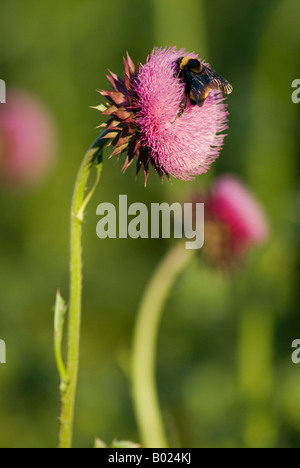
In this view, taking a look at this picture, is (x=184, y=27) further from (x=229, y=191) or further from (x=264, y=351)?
(x=264, y=351)

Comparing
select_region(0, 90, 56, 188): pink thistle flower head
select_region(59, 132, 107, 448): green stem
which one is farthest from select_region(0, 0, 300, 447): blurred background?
select_region(59, 132, 107, 448): green stem

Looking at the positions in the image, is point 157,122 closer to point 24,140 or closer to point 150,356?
point 150,356

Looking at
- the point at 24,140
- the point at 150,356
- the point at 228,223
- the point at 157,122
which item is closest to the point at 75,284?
the point at 157,122

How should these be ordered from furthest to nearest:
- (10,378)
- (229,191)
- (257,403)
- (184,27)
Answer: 1. (184,27)
2. (10,378)
3. (257,403)
4. (229,191)

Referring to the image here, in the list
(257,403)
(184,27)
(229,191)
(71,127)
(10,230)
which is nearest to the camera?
(229,191)
